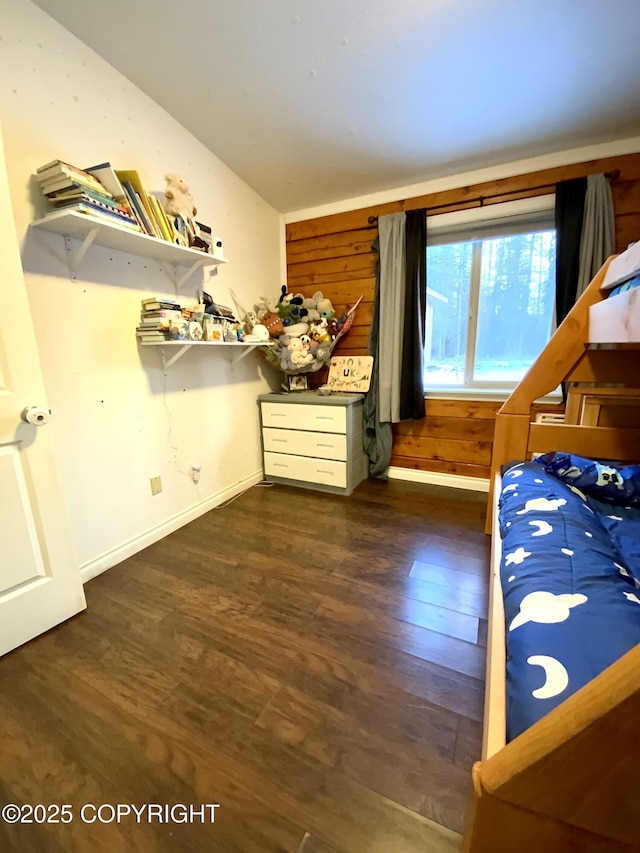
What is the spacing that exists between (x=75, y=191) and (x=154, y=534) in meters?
1.62

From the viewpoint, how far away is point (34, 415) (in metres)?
1.26

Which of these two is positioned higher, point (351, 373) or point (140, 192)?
point (140, 192)

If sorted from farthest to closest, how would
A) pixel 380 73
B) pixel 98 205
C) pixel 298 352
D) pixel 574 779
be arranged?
1. pixel 298 352
2. pixel 380 73
3. pixel 98 205
4. pixel 574 779

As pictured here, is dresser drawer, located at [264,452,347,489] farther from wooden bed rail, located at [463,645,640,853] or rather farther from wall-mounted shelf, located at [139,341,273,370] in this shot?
wooden bed rail, located at [463,645,640,853]

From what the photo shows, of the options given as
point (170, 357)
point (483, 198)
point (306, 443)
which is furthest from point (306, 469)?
point (483, 198)

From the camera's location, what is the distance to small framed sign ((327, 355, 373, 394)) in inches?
107

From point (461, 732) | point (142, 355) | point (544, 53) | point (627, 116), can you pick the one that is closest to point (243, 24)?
point (544, 53)

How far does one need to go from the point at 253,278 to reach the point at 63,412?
5.39 feet

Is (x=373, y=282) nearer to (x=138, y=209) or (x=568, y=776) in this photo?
(x=138, y=209)

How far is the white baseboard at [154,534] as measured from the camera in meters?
1.72

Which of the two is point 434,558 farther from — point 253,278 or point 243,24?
point 243,24

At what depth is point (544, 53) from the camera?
1.51 m

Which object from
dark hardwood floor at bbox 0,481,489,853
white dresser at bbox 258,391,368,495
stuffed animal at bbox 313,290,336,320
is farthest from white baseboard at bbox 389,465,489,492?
stuffed animal at bbox 313,290,336,320

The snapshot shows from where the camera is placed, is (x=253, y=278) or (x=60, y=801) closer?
(x=60, y=801)
